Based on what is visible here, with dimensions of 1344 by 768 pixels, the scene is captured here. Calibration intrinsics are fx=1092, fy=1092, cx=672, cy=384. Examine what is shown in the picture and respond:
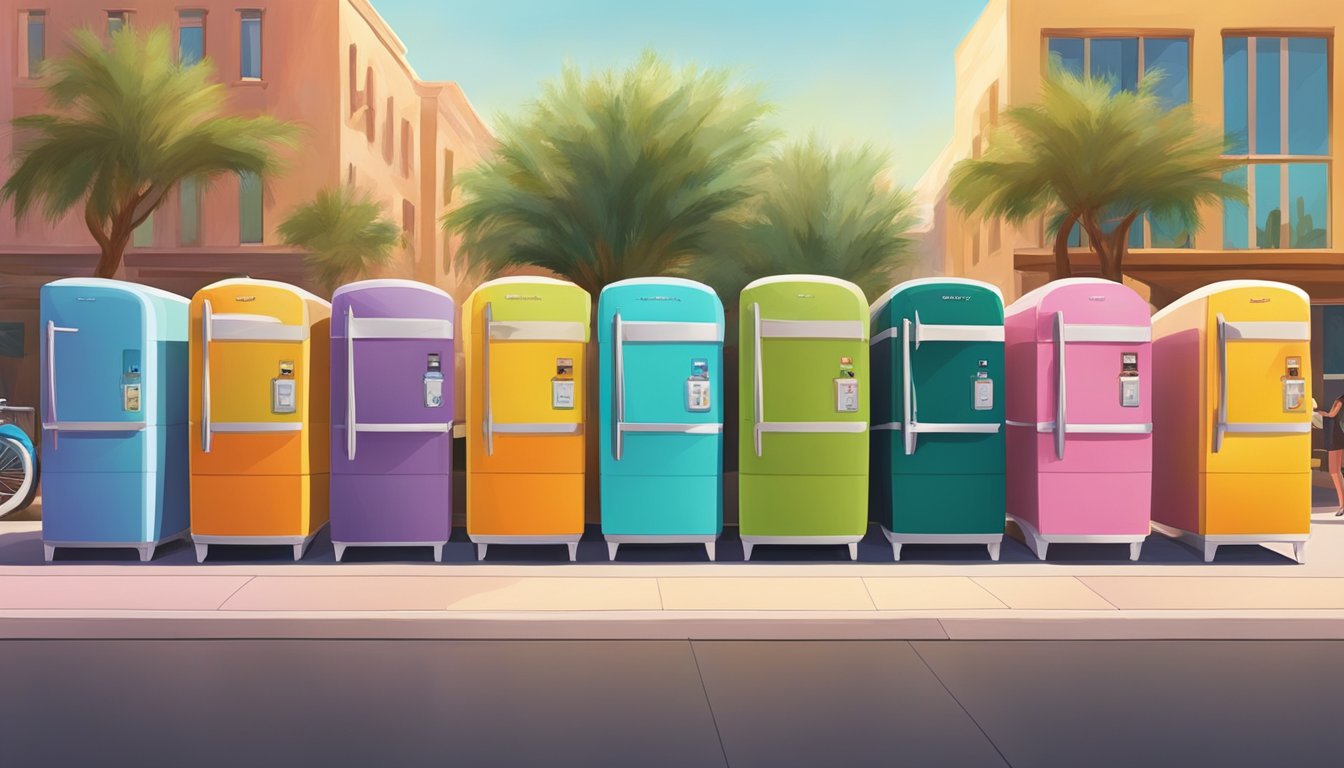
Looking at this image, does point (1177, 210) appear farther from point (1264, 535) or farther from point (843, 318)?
point (843, 318)

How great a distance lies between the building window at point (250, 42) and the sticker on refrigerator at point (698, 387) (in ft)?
77.1

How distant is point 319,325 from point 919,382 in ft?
17.1

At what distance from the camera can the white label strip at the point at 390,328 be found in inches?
356

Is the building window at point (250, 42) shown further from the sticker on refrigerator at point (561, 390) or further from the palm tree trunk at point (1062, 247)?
the sticker on refrigerator at point (561, 390)

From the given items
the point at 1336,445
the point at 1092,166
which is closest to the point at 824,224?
the point at 1092,166

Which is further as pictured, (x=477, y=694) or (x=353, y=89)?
(x=353, y=89)

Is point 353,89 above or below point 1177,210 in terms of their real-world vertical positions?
above

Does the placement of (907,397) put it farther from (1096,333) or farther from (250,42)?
(250,42)

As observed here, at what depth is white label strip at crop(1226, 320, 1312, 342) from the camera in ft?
29.9

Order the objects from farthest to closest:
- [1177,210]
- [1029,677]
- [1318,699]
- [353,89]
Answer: [353,89], [1177,210], [1029,677], [1318,699]

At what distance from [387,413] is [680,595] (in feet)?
9.96

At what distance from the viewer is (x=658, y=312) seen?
29.9 feet

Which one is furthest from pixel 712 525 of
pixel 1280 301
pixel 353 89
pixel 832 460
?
pixel 353 89

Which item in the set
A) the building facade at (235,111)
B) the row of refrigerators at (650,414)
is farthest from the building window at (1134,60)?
the row of refrigerators at (650,414)
